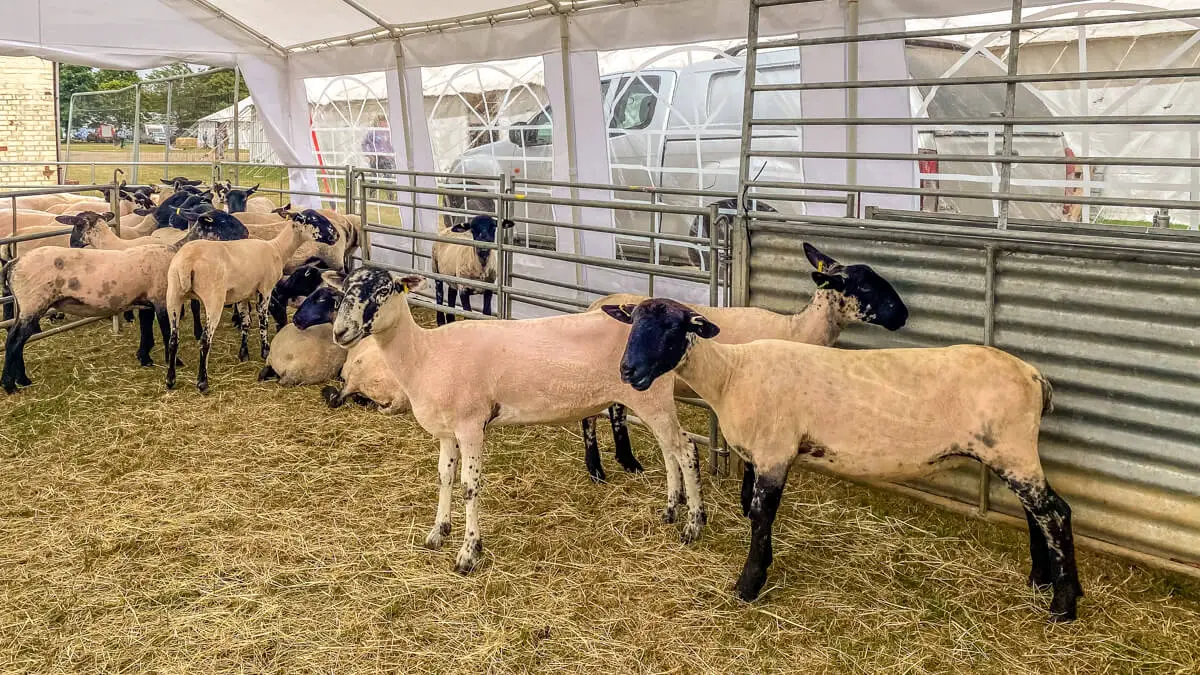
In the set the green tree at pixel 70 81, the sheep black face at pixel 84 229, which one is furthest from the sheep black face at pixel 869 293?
the green tree at pixel 70 81

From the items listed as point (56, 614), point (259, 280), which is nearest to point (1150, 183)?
point (56, 614)

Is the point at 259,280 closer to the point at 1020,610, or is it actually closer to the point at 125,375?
the point at 125,375

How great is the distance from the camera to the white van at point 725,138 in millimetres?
6586

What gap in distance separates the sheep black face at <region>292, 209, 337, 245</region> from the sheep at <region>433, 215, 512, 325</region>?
1.27 meters

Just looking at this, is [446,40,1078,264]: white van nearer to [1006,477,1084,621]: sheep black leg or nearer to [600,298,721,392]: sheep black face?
[600,298,721,392]: sheep black face

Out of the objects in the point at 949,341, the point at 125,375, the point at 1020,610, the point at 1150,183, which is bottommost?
the point at 1020,610

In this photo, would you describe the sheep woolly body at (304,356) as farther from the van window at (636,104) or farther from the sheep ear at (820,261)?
the sheep ear at (820,261)

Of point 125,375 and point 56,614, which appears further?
point 125,375

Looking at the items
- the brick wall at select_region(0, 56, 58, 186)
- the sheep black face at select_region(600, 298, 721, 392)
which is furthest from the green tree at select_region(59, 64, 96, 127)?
the sheep black face at select_region(600, 298, 721, 392)

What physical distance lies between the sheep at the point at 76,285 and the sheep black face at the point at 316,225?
4.46ft

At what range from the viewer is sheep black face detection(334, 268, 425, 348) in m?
4.29

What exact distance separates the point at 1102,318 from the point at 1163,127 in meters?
2.65

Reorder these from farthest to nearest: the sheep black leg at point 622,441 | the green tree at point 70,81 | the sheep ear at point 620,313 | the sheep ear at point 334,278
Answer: the green tree at point 70,81 → the sheep black leg at point 622,441 → the sheep ear at point 334,278 → the sheep ear at point 620,313

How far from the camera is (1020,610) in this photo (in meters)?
3.84
